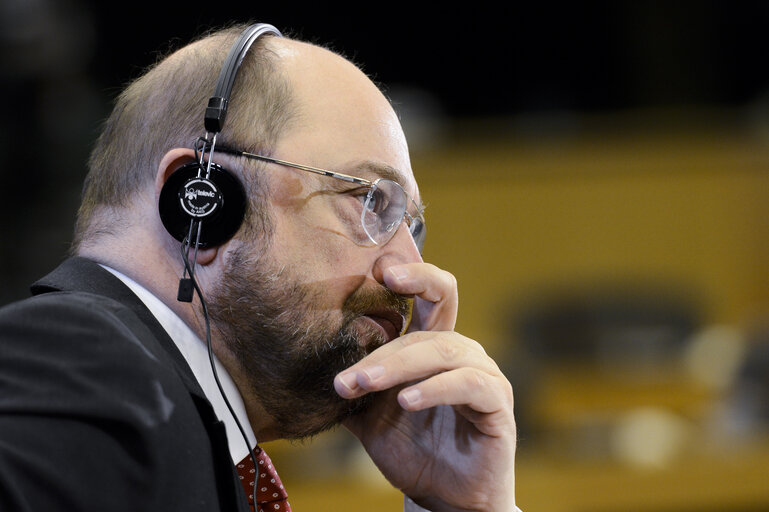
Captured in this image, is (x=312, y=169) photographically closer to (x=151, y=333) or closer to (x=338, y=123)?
(x=338, y=123)

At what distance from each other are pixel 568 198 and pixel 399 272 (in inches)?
96.6

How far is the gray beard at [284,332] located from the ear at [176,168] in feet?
0.10

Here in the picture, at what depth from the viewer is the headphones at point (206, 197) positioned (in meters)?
1.09

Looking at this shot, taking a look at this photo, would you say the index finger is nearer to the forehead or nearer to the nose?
→ the nose

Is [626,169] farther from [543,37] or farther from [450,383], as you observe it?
[450,383]

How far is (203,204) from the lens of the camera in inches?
43.2

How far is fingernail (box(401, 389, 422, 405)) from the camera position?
107 centimetres

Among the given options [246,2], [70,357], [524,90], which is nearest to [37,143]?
[246,2]

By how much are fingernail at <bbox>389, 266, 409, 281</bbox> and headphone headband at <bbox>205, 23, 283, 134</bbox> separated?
0.31 meters

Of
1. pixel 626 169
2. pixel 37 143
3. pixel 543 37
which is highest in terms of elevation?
pixel 543 37

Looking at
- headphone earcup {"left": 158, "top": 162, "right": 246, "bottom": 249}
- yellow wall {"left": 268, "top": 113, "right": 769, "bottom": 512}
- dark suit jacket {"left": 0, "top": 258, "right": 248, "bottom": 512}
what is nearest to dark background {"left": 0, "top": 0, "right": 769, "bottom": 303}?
yellow wall {"left": 268, "top": 113, "right": 769, "bottom": 512}

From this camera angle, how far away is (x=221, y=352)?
1.18 metres

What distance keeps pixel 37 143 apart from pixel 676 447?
8.72 ft

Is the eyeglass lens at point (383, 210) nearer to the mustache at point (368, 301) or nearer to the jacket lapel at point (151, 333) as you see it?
the mustache at point (368, 301)
